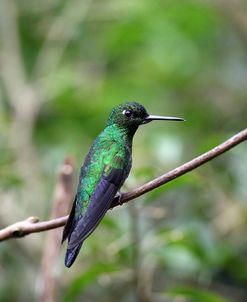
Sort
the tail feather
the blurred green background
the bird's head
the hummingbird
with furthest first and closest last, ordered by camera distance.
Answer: the blurred green background → the bird's head → the hummingbird → the tail feather

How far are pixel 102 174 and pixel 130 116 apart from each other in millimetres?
461

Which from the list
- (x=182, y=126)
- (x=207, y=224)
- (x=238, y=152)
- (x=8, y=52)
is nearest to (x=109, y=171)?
(x=207, y=224)

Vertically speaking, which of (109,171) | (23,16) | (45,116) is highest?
(109,171)

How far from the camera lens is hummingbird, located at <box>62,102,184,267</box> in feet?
9.61

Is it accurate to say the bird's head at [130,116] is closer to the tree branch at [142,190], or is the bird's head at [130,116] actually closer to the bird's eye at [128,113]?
the bird's eye at [128,113]

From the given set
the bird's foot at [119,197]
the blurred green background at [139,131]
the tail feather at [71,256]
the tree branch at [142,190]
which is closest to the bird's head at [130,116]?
the blurred green background at [139,131]

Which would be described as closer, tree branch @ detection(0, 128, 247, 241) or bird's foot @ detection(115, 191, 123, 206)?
tree branch @ detection(0, 128, 247, 241)

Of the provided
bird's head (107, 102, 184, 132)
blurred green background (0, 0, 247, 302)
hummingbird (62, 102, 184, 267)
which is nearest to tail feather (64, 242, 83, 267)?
hummingbird (62, 102, 184, 267)

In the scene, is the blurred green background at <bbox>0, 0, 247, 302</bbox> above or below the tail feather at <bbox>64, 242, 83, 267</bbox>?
below

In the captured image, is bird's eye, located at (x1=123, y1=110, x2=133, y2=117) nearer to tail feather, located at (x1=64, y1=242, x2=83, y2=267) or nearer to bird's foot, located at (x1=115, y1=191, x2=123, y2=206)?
bird's foot, located at (x1=115, y1=191, x2=123, y2=206)

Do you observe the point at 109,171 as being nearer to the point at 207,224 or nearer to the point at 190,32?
the point at 207,224

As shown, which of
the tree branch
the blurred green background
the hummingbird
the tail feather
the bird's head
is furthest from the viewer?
the blurred green background

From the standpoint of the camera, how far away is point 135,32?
5.82m

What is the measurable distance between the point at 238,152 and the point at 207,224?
708 millimetres
